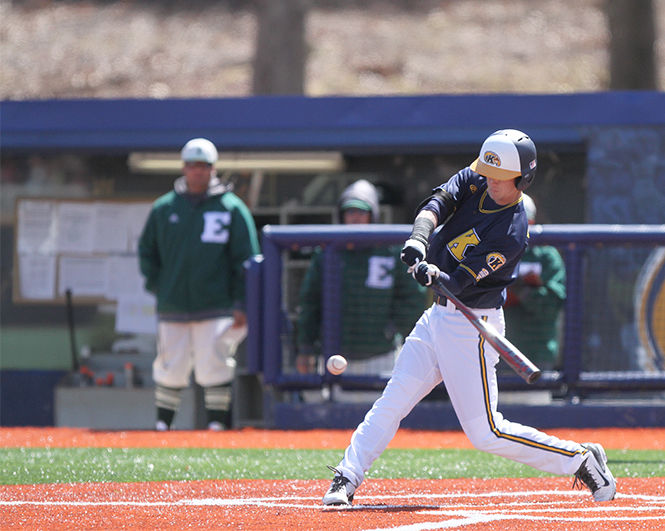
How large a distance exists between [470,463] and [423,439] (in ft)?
4.08

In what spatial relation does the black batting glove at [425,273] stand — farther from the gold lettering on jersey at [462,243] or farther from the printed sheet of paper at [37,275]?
the printed sheet of paper at [37,275]

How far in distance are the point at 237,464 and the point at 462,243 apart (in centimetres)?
216

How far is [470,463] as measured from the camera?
681cm

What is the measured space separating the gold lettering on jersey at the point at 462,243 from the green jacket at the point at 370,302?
3.06 m

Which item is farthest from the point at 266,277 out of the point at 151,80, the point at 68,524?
the point at 151,80

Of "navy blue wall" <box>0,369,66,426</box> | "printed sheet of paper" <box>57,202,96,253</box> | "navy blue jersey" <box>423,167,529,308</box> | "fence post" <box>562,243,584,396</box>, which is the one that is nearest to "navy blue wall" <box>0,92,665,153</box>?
"printed sheet of paper" <box>57,202,96,253</box>

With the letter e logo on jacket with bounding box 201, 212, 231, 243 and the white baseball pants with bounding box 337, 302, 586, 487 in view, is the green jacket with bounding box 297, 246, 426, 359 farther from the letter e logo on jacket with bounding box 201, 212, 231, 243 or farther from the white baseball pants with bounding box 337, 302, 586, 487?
the white baseball pants with bounding box 337, 302, 586, 487

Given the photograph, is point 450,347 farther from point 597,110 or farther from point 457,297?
point 597,110

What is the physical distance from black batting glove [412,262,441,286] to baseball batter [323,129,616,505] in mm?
188

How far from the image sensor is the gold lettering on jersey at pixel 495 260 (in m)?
5.03

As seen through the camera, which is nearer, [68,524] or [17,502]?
[68,524]

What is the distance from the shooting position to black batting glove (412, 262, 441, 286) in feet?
15.8

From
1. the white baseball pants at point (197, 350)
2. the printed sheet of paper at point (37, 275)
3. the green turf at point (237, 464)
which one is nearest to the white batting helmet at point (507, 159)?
the green turf at point (237, 464)

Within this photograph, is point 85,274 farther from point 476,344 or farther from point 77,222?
point 476,344
